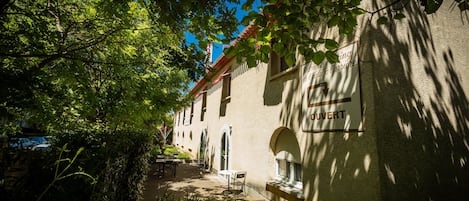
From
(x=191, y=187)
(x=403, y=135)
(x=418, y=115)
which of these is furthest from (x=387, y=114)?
(x=191, y=187)

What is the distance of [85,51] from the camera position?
170 inches

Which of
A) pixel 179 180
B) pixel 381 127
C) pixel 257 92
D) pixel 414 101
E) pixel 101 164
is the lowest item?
pixel 179 180

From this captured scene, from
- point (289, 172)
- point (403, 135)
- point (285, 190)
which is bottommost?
point (285, 190)

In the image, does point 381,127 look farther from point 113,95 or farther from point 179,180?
point 179,180

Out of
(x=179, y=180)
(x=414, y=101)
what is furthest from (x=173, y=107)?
(x=414, y=101)

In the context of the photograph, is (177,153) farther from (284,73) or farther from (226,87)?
(284,73)

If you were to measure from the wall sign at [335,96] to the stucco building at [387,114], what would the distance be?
21 mm

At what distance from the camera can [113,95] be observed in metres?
5.49

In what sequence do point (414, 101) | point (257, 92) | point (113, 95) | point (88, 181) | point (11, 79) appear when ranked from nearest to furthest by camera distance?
point (11, 79), point (88, 181), point (414, 101), point (113, 95), point (257, 92)

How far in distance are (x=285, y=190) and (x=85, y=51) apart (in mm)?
6036

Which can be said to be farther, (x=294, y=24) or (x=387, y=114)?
(x=387, y=114)

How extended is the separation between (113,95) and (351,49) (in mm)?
5902

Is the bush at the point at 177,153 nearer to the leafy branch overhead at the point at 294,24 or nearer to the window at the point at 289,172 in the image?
the window at the point at 289,172

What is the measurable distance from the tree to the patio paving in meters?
3.27
